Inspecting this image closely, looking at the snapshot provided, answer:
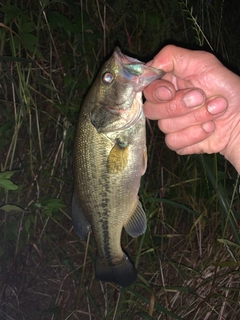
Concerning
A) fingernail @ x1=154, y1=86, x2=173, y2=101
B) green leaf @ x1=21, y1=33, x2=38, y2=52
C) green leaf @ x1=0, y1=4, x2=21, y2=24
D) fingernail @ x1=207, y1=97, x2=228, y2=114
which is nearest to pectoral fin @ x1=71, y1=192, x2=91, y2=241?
fingernail @ x1=154, y1=86, x2=173, y2=101

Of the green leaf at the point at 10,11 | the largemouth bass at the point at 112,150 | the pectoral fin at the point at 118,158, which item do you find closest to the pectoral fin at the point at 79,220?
the largemouth bass at the point at 112,150

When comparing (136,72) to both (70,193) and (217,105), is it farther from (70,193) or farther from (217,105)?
(70,193)

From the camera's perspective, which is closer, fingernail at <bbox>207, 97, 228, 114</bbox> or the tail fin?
fingernail at <bbox>207, 97, 228, 114</bbox>

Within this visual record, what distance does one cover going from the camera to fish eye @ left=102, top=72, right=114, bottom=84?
1626mm

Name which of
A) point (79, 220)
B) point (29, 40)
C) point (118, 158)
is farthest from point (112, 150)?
point (29, 40)

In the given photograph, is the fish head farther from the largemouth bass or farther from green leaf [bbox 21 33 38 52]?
green leaf [bbox 21 33 38 52]

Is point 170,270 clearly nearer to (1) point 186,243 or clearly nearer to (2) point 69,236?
(1) point 186,243

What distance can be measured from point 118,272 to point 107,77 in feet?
3.49

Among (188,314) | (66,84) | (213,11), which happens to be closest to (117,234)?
(188,314)

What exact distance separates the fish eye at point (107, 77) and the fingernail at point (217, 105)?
413mm

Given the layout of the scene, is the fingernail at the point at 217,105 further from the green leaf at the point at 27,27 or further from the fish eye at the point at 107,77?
the green leaf at the point at 27,27

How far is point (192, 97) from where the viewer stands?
1.60m

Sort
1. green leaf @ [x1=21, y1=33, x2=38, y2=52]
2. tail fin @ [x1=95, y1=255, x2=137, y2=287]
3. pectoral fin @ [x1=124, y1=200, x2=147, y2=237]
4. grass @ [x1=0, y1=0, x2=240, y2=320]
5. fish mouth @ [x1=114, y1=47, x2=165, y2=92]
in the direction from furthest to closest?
grass @ [x1=0, y1=0, x2=240, y2=320] → green leaf @ [x1=21, y1=33, x2=38, y2=52] → tail fin @ [x1=95, y1=255, x2=137, y2=287] → pectoral fin @ [x1=124, y1=200, x2=147, y2=237] → fish mouth @ [x1=114, y1=47, x2=165, y2=92]

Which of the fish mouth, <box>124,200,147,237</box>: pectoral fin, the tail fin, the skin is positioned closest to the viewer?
the fish mouth
